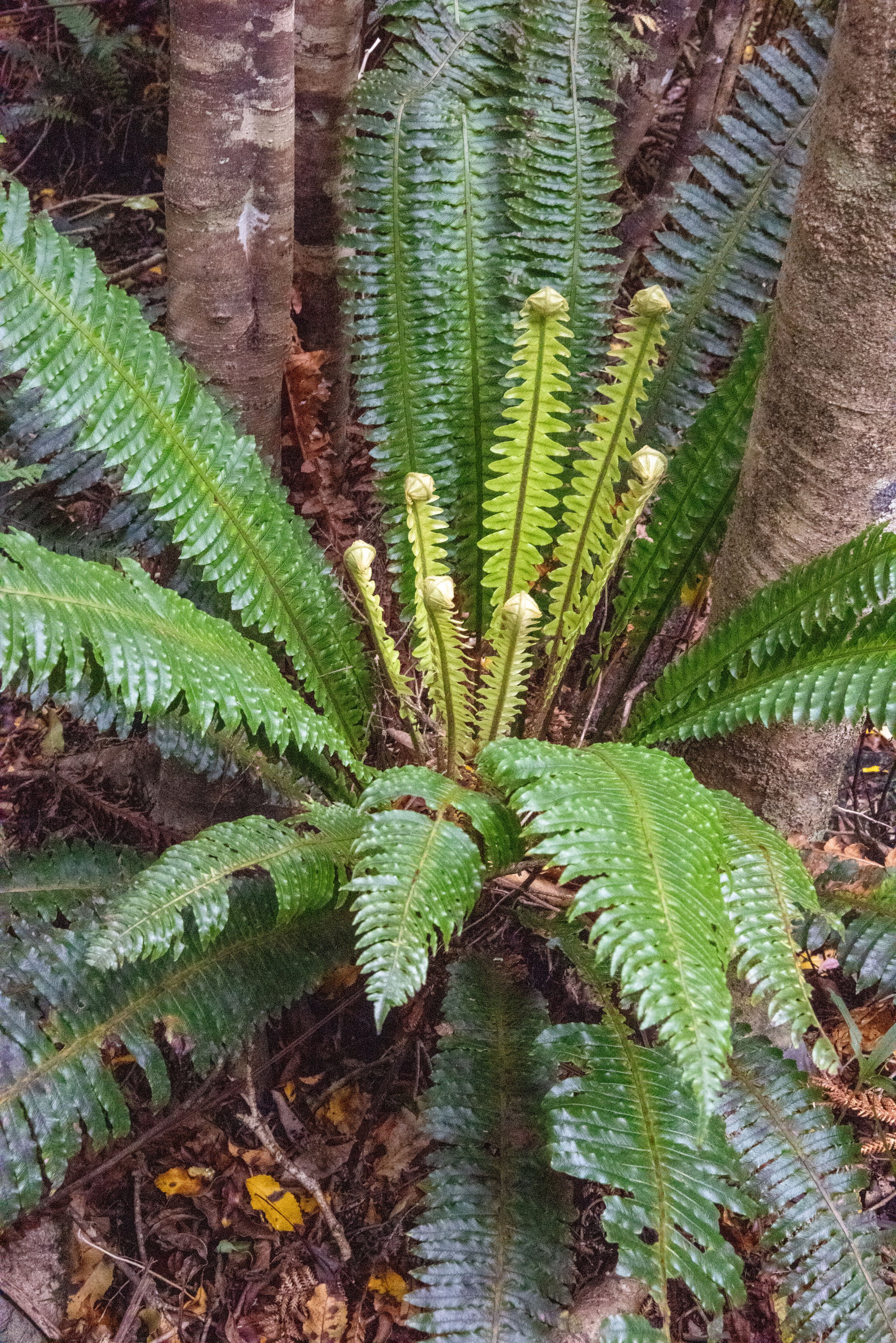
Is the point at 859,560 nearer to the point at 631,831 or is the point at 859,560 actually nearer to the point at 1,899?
the point at 631,831

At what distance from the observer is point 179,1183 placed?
71.6 inches

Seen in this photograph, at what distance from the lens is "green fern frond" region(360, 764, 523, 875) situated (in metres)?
1.34

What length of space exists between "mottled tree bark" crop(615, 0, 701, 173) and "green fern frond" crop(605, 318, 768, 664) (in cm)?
102

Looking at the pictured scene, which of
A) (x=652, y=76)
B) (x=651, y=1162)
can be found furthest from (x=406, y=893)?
(x=652, y=76)

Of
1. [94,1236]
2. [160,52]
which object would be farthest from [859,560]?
[160,52]

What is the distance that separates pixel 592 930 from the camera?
3.35 ft

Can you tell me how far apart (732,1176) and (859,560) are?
3.10 feet

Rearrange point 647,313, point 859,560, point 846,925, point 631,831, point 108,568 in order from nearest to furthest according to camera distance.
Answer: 1. point 631,831
2. point 108,568
3. point 859,560
4. point 647,313
5. point 846,925

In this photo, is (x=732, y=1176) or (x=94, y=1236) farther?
(x=94, y=1236)

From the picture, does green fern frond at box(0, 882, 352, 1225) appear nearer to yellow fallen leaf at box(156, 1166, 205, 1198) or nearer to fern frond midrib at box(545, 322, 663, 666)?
yellow fallen leaf at box(156, 1166, 205, 1198)

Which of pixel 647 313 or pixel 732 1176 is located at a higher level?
pixel 647 313

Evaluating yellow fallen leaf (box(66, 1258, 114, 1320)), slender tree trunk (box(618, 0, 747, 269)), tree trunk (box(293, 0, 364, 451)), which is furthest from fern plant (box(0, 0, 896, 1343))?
slender tree trunk (box(618, 0, 747, 269))

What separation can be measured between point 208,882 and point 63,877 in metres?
0.60

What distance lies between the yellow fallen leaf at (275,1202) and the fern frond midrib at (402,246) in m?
1.50
